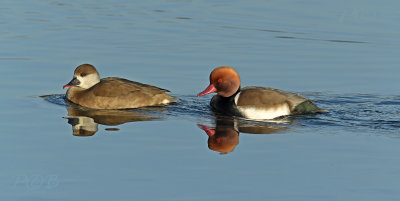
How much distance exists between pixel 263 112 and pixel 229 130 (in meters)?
1.07

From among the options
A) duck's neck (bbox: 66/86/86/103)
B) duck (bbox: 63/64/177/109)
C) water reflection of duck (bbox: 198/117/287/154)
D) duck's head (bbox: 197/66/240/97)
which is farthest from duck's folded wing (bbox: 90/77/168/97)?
water reflection of duck (bbox: 198/117/287/154)

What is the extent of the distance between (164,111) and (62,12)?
1004 centimetres

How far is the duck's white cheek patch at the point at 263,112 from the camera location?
12.5m

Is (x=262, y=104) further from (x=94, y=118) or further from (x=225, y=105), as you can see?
(x=94, y=118)

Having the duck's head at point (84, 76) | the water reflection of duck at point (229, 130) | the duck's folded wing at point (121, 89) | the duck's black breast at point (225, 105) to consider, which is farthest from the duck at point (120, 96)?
the water reflection of duck at point (229, 130)

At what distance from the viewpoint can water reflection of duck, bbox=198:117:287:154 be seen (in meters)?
10.6

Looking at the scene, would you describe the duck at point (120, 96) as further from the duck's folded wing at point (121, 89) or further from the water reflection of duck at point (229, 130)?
the water reflection of duck at point (229, 130)

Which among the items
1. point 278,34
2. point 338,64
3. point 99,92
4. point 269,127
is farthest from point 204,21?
point 269,127

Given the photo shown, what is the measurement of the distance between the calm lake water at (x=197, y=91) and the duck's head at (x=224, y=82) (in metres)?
0.40

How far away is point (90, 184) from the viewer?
8.67 meters

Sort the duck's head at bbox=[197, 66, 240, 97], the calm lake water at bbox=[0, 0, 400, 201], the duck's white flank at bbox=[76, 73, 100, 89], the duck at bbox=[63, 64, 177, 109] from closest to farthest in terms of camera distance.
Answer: the calm lake water at bbox=[0, 0, 400, 201] < the duck's head at bbox=[197, 66, 240, 97] < the duck at bbox=[63, 64, 177, 109] < the duck's white flank at bbox=[76, 73, 100, 89]

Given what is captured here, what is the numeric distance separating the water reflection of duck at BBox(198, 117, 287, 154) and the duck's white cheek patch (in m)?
0.19

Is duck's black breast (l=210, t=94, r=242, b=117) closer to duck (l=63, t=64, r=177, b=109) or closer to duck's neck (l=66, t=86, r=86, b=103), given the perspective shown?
duck (l=63, t=64, r=177, b=109)

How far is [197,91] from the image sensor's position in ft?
46.4
